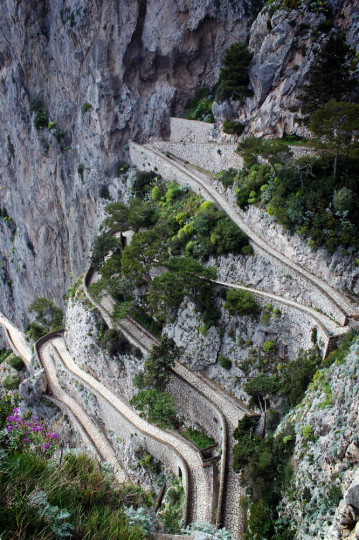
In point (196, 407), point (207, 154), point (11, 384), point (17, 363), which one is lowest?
point (11, 384)

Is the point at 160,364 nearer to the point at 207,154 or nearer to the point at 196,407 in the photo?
the point at 196,407

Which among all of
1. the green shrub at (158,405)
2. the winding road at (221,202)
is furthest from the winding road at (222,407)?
the winding road at (221,202)

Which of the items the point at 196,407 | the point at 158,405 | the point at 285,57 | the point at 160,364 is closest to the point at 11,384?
the point at 160,364

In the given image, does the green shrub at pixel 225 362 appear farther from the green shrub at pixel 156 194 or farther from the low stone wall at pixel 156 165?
the green shrub at pixel 156 194

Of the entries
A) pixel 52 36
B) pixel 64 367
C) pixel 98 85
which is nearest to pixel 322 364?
pixel 64 367

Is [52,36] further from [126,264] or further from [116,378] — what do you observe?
[116,378]
